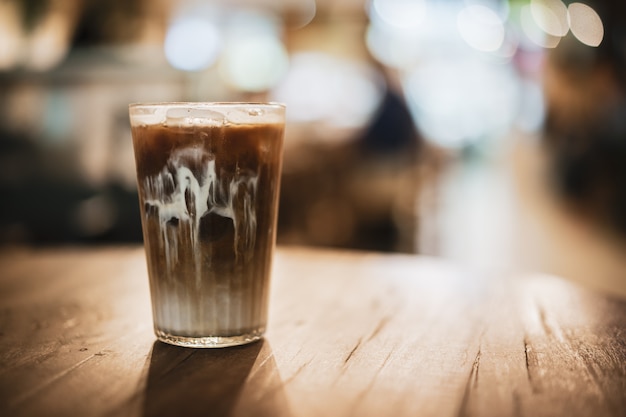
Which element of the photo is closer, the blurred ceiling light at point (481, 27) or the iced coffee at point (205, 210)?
the iced coffee at point (205, 210)

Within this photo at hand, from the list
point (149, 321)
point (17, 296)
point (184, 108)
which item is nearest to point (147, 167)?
point (184, 108)

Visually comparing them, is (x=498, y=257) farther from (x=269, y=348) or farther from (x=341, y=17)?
(x=341, y=17)

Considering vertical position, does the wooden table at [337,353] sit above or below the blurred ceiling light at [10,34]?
below

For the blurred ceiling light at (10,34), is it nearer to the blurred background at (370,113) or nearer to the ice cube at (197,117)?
the blurred background at (370,113)

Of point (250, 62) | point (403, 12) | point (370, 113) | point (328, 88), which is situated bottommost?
point (370, 113)

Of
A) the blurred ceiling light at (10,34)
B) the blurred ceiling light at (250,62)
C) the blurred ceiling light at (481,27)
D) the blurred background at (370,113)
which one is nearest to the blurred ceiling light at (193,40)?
the blurred background at (370,113)

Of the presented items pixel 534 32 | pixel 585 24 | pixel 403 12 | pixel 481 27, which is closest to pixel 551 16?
pixel 534 32

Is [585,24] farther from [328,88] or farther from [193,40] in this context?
[328,88]

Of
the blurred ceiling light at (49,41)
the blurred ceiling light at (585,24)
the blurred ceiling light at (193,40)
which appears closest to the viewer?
the blurred ceiling light at (49,41)
